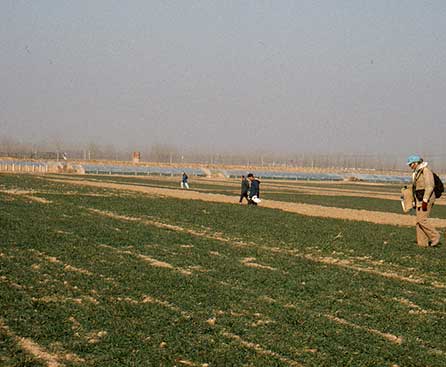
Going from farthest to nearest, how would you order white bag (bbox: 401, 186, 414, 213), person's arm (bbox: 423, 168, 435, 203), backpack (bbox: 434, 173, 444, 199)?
white bag (bbox: 401, 186, 414, 213)
backpack (bbox: 434, 173, 444, 199)
person's arm (bbox: 423, 168, 435, 203)

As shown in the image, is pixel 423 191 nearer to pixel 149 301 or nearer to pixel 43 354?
pixel 149 301

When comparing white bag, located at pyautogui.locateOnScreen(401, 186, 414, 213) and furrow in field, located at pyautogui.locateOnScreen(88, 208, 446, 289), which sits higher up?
white bag, located at pyautogui.locateOnScreen(401, 186, 414, 213)

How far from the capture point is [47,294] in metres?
8.41

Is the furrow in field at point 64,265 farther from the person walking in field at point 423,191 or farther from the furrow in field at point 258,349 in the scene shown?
the person walking in field at point 423,191

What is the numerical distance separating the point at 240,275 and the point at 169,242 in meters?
4.30

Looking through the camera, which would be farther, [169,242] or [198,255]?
[169,242]

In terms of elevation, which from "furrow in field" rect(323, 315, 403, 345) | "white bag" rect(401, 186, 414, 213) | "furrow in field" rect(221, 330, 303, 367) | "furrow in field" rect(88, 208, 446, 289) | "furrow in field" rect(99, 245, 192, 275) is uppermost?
"white bag" rect(401, 186, 414, 213)

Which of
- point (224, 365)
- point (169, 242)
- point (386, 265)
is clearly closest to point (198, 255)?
point (169, 242)

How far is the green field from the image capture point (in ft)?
20.3

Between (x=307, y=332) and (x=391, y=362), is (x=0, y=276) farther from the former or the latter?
(x=391, y=362)

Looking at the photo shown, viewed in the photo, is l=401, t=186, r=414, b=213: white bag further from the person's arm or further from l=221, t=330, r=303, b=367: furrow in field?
l=221, t=330, r=303, b=367: furrow in field

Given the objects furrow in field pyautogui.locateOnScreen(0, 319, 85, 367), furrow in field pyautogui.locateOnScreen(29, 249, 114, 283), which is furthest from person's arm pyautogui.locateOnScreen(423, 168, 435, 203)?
furrow in field pyautogui.locateOnScreen(0, 319, 85, 367)

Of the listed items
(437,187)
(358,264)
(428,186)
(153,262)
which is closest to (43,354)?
(153,262)

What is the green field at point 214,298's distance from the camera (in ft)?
20.3
